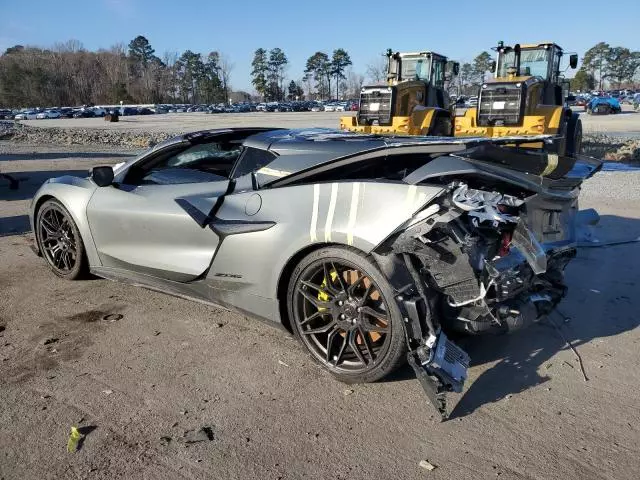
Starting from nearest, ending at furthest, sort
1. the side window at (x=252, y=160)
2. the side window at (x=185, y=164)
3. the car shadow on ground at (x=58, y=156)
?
the side window at (x=252, y=160) → the side window at (x=185, y=164) → the car shadow on ground at (x=58, y=156)

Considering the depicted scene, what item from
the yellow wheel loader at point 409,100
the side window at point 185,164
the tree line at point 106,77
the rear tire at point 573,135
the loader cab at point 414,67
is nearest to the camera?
the side window at point 185,164

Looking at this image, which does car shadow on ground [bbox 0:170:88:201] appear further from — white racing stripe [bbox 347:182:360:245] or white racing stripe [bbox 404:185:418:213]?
white racing stripe [bbox 404:185:418:213]

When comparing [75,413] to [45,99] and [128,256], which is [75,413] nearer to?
[128,256]

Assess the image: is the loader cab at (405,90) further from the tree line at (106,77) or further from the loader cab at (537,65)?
the tree line at (106,77)

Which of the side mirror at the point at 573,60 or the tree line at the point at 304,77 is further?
the tree line at the point at 304,77

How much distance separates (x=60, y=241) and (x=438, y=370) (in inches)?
149

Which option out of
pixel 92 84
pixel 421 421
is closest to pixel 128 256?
pixel 421 421

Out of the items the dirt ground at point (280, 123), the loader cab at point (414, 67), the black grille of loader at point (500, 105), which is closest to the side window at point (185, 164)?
the black grille of loader at point (500, 105)

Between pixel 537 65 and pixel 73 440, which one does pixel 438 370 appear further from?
pixel 537 65

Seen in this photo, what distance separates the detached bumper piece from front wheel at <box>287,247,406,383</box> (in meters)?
0.14

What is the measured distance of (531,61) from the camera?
14.1m

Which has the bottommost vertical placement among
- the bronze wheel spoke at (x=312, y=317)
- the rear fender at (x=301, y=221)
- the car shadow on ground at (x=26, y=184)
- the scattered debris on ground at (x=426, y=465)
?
the scattered debris on ground at (x=426, y=465)

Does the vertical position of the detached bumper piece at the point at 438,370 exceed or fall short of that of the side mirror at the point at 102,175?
it falls short

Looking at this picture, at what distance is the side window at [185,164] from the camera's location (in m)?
4.38
